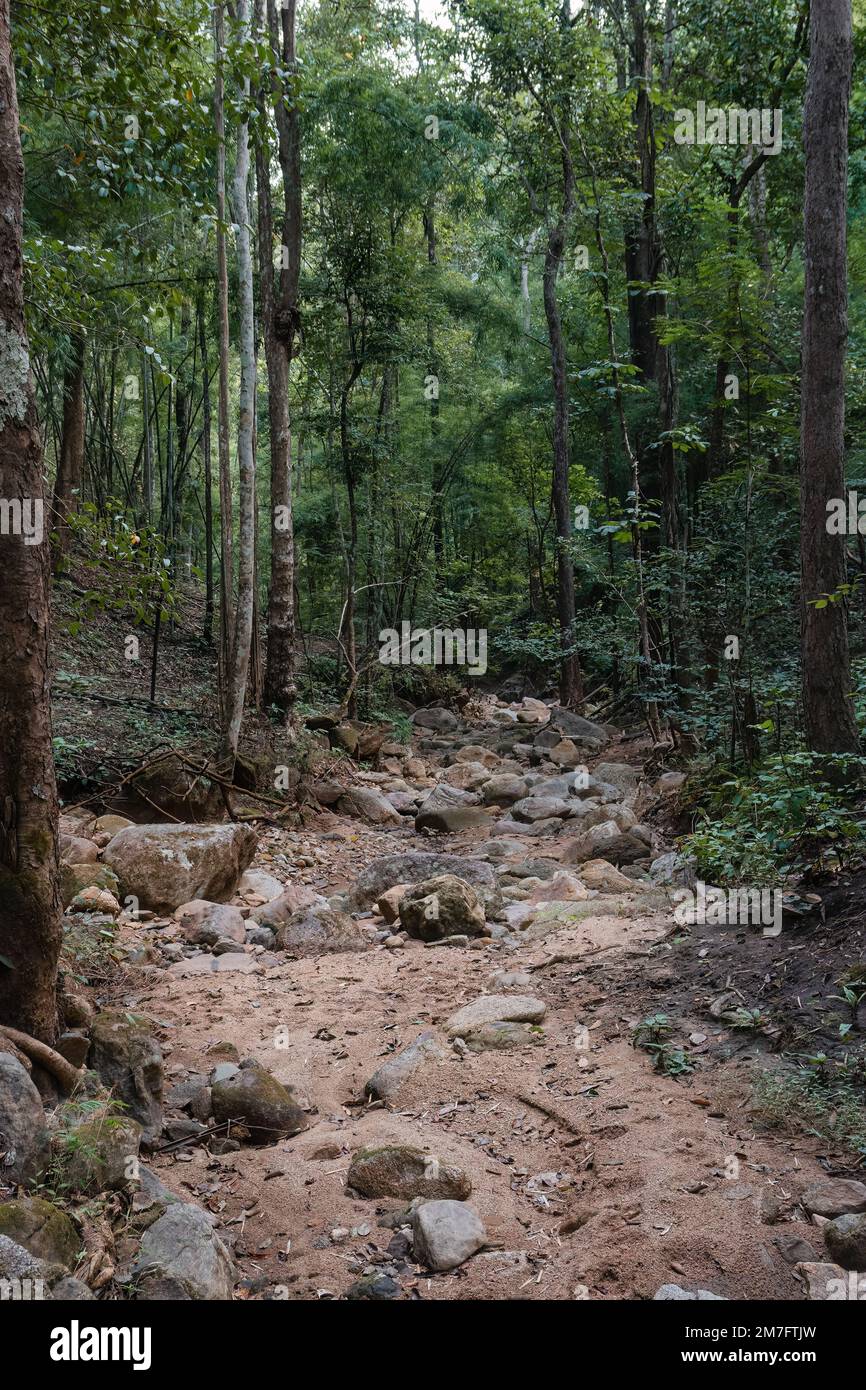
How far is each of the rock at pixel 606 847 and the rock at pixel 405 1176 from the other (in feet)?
14.0

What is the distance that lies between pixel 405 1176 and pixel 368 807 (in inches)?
250

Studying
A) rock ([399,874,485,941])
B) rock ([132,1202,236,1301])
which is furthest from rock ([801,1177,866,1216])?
rock ([399,874,485,941])

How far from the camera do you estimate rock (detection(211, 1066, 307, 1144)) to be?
3539mm

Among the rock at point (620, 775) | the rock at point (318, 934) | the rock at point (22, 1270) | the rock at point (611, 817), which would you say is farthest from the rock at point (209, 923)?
the rock at point (620, 775)

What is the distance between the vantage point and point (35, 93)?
17.1 feet

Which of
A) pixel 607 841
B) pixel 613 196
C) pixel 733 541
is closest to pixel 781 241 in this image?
pixel 613 196

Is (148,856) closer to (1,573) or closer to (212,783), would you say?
(212,783)

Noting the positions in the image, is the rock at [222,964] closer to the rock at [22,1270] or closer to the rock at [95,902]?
the rock at [95,902]

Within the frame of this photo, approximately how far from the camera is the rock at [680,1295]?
2.44 metres

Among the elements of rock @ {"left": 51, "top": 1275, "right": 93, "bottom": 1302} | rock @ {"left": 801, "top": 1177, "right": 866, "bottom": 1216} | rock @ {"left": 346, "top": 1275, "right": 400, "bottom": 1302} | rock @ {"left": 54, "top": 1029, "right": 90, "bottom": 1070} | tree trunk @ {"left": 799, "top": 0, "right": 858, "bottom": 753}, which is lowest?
rock @ {"left": 346, "top": 1275, "right": 400, "bottom": 1302}

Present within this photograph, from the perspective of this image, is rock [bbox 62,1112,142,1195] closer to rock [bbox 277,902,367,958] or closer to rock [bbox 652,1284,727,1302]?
rock [bbox 652,1284,727,1302]

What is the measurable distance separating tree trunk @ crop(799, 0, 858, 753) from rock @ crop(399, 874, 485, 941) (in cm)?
238

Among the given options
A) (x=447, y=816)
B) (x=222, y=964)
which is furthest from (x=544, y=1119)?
(x=447, y=816)

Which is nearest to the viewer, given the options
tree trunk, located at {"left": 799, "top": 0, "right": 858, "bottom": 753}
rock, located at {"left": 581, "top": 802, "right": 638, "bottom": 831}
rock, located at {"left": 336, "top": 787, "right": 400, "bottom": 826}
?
tree trunk, located at {"left": 799, "top": 0, "right": 858, "bottom": 753}
